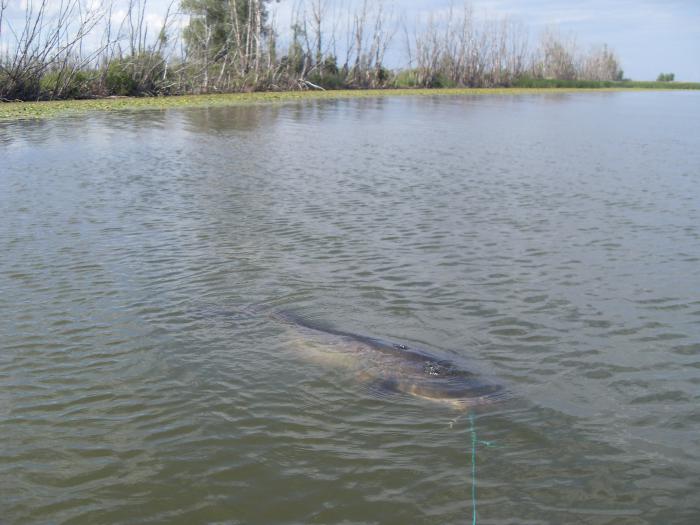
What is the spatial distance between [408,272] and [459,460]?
354 cm

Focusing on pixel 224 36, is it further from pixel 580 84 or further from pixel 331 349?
pixel 331 349

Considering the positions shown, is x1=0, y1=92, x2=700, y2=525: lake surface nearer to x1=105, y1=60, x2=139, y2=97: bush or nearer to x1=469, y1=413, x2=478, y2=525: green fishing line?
x1=469, y1=413, x2=478, y2=525: green fishing line

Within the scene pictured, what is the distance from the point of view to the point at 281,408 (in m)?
4.28

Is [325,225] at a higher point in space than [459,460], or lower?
higher

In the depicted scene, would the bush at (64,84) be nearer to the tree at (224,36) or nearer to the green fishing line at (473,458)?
the tree at (224,36)

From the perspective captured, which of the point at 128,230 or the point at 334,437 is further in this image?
the point at 128,230

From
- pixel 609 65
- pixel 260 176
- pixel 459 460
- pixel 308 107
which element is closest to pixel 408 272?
pixel 459 460

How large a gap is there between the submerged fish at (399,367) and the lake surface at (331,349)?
4.7 inches

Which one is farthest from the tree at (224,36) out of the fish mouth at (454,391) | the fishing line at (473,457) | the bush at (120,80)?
the fishing line at (473,457)

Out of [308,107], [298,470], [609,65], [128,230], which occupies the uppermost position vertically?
[609,65]

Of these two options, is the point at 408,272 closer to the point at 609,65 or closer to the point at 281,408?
the point at 281,408

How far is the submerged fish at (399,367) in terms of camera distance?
4367 millimetres

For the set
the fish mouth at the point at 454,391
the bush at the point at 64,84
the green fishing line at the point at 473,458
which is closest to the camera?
the green fishing line at the point at 473,458

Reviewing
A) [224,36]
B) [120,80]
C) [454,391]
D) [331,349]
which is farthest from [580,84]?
[454,391]
